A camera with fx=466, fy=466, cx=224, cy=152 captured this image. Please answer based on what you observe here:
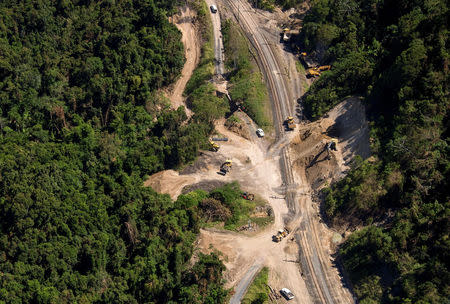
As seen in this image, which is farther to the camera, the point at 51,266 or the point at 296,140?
the point at 296,140

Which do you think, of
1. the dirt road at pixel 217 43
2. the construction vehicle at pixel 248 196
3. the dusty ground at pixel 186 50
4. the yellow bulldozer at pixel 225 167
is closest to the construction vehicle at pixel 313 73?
the dirt road at pixel 217 43

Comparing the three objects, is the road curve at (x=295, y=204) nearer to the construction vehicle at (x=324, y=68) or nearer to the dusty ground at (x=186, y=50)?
the construction vehicle at (x=324, y=68)

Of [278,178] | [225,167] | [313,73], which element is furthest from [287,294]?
[313,73]

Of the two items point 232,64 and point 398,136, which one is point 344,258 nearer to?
point 398,136

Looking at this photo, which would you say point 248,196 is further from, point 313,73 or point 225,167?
point 313,73

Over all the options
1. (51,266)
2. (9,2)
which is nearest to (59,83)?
(9,2)

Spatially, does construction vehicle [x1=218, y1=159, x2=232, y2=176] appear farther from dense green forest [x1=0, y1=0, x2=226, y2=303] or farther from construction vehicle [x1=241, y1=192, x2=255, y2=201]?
construction vehicle [x1=241, y1=192, x2=255, y2=201]
